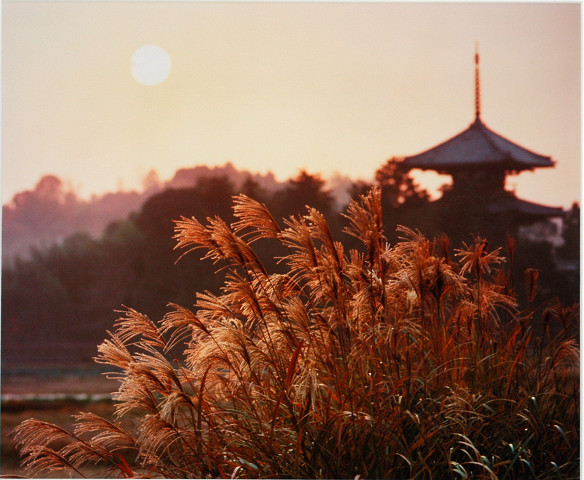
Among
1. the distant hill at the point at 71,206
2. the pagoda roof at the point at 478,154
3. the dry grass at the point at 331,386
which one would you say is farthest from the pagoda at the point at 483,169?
the dry grass at the point at 331,386

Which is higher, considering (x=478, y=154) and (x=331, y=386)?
(x=478, y=154)

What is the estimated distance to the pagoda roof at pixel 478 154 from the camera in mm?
3285

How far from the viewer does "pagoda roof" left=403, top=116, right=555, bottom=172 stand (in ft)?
10.8

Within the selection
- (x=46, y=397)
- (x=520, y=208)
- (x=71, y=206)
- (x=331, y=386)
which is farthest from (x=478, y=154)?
(x=46, y=397)

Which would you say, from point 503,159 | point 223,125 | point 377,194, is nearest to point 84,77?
point 223,125

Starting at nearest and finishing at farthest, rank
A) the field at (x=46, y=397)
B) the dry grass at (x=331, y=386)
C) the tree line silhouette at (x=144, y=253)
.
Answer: the dry grass at (x=331, y=386) < the field at (x=46, y=397) < the tree line silhouette at (x=144, y=253)

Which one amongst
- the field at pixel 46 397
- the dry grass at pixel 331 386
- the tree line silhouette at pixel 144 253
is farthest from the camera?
the tree line silhouette at pixel 144 253

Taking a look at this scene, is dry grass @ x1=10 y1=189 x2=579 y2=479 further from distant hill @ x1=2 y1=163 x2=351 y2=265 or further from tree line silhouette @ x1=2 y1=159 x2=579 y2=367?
distant hill @ x1=2 y1=163 x2=351 y2=265

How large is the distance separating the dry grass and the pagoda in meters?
0.65

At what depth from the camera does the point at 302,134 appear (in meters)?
3.44

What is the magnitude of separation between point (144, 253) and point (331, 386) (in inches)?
52.7

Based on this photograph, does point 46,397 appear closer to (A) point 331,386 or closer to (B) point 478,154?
(A) point 331,386

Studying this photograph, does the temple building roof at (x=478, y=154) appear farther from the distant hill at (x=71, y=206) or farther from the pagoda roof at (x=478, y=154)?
the distant hill at (x=71, y=206)

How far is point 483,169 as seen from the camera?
3564 millimetres
